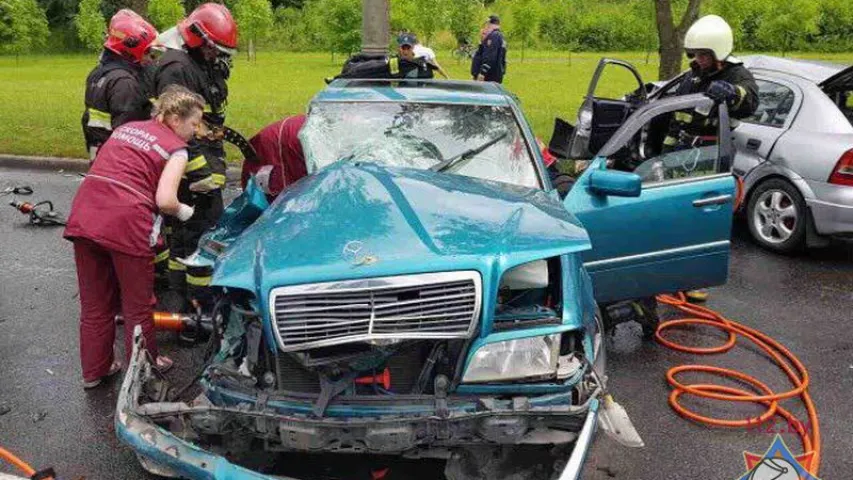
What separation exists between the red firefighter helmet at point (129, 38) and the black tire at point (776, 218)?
5.36 metres

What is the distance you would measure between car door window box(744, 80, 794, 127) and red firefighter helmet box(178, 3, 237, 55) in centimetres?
462

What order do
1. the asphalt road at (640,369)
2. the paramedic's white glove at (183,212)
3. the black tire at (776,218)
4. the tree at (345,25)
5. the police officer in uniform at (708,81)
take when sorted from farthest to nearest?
the tree at (345,25)
the black tire at (776,218)
the police officer in uniform at (708,81)
the paramedic's white glove at (183,212)
the asphalt road at (640,369)

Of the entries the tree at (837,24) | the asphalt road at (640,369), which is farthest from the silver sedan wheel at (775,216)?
the tree at (837,24)

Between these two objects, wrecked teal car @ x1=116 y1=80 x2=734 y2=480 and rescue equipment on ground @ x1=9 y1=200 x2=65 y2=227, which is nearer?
wrecked teal car @ x1=116 y1=80 x2=734 y2=480

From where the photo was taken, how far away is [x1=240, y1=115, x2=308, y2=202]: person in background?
15.7ft

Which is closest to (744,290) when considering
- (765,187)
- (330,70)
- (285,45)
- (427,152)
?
(765,187)

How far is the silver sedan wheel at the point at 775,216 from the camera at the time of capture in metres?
6.67

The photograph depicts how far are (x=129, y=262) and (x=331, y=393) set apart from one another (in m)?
Answer: 1.77

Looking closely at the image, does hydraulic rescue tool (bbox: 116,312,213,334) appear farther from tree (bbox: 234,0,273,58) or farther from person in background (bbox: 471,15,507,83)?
tree (bbox: 234,0,273,58)

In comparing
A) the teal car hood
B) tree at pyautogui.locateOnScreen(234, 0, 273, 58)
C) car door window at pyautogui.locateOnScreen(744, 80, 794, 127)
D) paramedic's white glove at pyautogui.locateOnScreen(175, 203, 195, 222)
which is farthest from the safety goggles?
tree at pyautogui.locateOnScreen(234, 0, 273, 58)

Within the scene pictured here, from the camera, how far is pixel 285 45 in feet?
146

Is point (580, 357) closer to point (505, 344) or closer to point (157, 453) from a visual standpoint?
point (505, 344)

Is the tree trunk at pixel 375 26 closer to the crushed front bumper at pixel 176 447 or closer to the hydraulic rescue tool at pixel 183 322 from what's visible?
the hydraulic rescue tool at pixel 183 322

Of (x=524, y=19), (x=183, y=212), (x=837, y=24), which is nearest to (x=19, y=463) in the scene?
(x=183, y=212)
